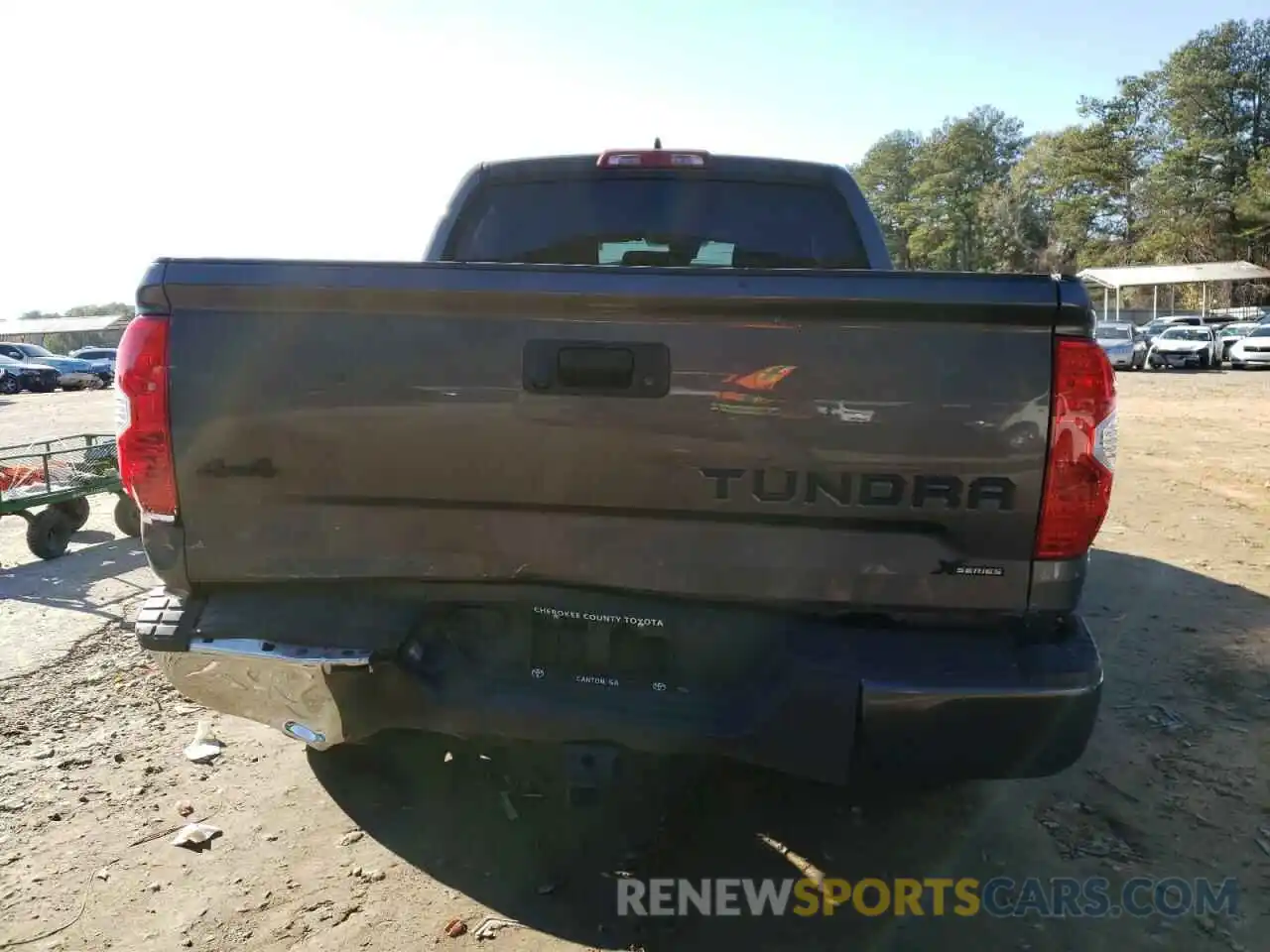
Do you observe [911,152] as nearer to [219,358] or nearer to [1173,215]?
[1173,215]

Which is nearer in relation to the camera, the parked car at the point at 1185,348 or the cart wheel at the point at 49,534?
the cart wheel at the point at 49,534

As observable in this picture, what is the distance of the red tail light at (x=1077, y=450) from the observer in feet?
7.11

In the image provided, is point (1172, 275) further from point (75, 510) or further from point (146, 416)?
point (146, 416)

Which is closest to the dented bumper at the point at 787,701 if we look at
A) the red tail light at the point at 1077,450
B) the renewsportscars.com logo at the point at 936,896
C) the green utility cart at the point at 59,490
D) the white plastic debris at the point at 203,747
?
the red tail light at the point at 1077,450

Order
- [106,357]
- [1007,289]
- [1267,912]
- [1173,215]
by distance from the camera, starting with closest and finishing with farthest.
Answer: [1007,289], [1267,912], [106,357], [1173,215]

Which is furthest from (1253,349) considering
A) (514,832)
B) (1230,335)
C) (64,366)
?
(64,366)

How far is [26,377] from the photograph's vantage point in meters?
32.5

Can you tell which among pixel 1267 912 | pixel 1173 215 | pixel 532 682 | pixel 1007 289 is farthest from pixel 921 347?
pixel 1173 215

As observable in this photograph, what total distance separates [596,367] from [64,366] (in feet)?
126

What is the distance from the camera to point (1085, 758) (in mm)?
3697

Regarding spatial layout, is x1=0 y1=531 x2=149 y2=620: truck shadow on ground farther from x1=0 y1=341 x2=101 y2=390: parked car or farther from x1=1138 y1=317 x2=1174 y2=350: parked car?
x1=1138 y1=317 x2=1174 y2=350: parked car

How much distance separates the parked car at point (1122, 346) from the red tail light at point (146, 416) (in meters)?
29.8

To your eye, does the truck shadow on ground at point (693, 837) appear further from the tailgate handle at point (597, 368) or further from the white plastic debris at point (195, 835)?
the tailgate handle at point (597, 368)

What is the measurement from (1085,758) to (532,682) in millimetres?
2523
